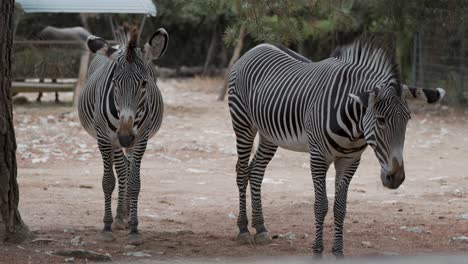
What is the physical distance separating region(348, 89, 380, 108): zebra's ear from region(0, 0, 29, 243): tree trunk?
9.01 feet

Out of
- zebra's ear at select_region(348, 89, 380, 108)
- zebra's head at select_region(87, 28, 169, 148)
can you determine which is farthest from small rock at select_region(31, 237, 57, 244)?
zebra's ear at select_region(348, 89, 380, 108)

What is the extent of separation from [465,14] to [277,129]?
3.61 meters

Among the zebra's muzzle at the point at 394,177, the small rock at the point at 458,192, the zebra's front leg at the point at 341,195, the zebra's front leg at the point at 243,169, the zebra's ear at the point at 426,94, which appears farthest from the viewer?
the small rock at the point at 458,192

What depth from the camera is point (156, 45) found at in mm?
7250

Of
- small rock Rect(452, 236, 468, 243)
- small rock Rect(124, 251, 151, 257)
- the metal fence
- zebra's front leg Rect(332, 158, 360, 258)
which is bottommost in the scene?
the metal fence

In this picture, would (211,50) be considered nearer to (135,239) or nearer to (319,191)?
(135,239)

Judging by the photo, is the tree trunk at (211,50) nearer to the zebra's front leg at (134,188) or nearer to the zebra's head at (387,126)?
the zebra's front leg at (134,188)

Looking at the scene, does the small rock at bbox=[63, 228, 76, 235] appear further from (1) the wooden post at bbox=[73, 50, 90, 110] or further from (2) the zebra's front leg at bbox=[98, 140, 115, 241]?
(1) the wooden post at bbox=[73, 50, 90, 110]

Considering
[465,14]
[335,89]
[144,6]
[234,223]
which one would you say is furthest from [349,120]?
[144,6]

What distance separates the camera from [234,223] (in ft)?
28.1

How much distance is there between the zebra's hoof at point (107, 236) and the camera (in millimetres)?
7359

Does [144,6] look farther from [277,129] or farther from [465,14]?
[277,129]

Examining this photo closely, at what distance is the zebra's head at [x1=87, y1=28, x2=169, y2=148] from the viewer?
6.63 meters

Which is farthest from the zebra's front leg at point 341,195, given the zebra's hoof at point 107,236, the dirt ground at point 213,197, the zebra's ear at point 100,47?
the zebra's ear at point 100,47
